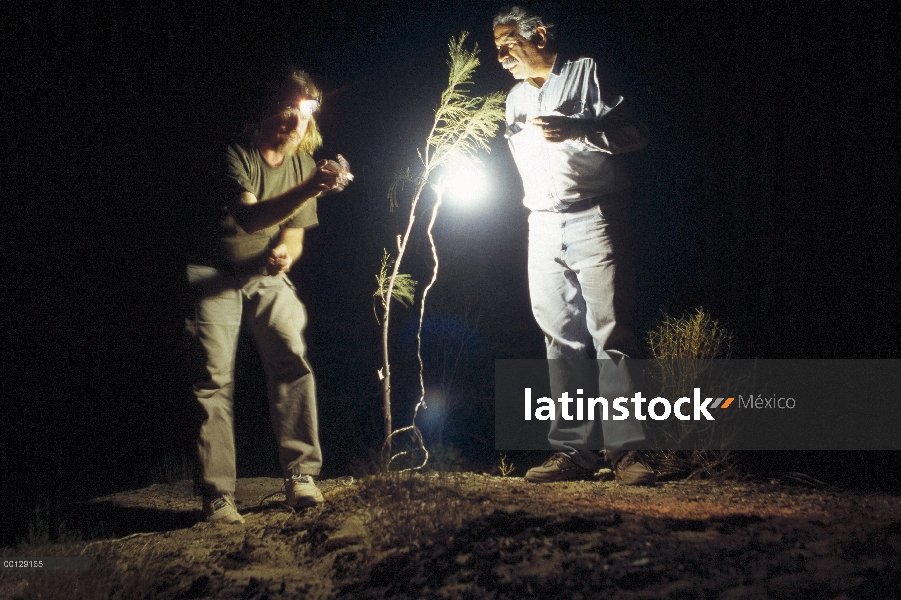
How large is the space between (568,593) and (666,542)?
1.56 feet

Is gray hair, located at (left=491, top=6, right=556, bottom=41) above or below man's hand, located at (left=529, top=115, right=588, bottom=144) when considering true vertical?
above

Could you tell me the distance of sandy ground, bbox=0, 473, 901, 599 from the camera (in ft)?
6.57

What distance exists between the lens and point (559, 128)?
3.50 meters

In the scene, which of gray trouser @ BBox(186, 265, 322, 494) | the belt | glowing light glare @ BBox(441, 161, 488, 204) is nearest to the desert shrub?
the belt

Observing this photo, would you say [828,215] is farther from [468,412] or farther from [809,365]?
[468,412]

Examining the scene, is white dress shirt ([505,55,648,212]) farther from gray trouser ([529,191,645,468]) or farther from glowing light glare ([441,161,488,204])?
glowing light glare ([441,161,488,204])

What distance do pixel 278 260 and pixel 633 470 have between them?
2.21 m

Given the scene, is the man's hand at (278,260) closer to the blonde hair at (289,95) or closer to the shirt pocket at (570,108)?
the blonde hair at (289,95)

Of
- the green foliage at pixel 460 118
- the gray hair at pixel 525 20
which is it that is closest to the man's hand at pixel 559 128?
the green foliage at pixel 460 118

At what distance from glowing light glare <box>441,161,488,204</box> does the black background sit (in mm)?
1292

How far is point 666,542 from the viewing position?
7.40 feet

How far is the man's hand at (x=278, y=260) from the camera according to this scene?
10.8 ft

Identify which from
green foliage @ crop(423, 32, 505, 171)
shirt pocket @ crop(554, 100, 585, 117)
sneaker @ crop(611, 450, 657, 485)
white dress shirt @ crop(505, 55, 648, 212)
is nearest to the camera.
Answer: sneaker @ crop(611, 450, 657, 485)

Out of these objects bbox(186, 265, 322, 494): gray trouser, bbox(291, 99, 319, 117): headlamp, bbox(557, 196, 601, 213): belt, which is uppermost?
bbox(291, 99, 319, 117): headlamp
